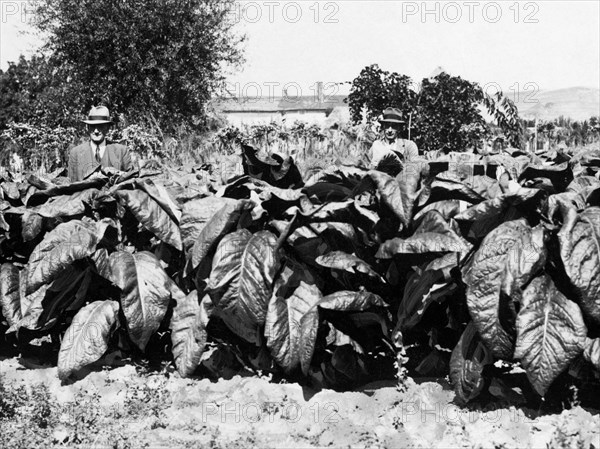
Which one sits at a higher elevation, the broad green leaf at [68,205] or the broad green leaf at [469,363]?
the broad green leaf at [68,205]

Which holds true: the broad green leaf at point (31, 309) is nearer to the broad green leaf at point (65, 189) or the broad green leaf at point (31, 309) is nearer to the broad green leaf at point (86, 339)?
the broad green leaf at point (86, 339)

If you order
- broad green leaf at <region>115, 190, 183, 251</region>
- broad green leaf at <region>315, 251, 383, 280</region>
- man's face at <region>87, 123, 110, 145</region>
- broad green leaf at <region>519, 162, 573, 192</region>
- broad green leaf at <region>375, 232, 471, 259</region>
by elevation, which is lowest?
broad green leaf at <region>315, 251, 383, 280</region>

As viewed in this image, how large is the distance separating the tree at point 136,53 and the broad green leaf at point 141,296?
20031 mm

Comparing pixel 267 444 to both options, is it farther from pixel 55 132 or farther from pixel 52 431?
pixel 55 132

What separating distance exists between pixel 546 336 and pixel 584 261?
1.15 feet

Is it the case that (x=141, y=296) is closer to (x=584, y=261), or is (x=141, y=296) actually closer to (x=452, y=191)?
(x=452, y=191)

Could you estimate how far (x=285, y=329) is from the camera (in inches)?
137

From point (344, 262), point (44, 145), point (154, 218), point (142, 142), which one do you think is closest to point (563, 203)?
point (344, 262)

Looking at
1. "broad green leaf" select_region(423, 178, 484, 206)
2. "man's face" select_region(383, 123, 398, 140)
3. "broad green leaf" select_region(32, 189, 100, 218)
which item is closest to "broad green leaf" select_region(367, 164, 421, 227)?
"broad green leaf" select_region(423, 178, 484, 206)

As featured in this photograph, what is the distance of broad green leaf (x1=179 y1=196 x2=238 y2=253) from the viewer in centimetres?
365

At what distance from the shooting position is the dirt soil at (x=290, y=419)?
3248 mm

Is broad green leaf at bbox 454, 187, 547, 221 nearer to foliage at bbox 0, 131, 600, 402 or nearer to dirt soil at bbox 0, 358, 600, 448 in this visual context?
foliage at bbox 0, 131, 600, 402

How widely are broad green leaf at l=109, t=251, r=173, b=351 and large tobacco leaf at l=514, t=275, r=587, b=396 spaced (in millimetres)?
1766

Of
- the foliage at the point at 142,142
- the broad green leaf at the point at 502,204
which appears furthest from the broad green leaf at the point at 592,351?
the foliage at the point at 142,142
